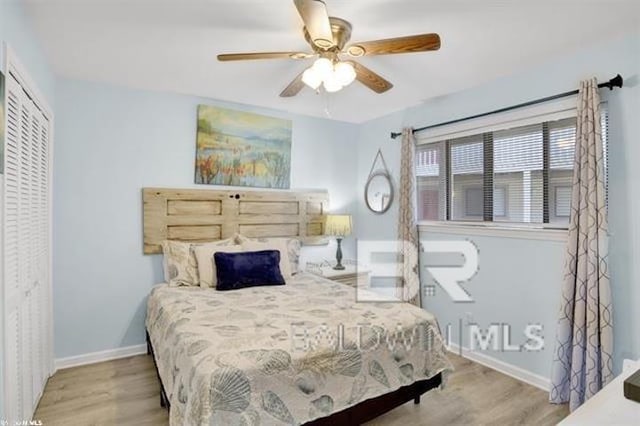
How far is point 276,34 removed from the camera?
220cm

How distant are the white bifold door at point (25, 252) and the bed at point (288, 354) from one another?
0.69 metres

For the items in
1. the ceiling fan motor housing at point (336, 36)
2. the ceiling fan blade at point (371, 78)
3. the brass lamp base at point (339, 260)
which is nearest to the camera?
the ceiling fan motor housing at point (336, 36)

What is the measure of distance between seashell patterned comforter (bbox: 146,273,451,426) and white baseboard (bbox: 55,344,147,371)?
81 cm

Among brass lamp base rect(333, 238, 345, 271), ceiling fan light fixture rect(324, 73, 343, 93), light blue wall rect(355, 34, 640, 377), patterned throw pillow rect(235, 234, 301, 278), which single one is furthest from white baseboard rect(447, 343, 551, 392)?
ceiling fan light fixture rect(324, 73, 343, 93)

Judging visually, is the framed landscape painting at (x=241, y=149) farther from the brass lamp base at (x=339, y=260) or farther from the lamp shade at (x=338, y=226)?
the brass lamp base at (x=339, y=260)

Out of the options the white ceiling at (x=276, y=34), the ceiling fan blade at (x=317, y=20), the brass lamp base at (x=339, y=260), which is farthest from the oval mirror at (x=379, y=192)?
the ceiling fan blade at (x=317, y=20)

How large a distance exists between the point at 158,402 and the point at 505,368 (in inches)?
104

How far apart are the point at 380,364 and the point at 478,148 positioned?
7.03 ft

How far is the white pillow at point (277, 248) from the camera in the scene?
3293mm

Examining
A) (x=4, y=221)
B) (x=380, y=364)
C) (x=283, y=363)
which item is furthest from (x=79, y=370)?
(x=380, y=364)

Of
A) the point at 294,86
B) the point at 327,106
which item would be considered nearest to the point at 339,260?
the point at 327,106

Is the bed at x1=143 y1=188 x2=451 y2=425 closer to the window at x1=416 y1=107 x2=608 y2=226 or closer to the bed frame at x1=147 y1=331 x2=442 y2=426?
the bed frame at x1=147 y1=331 x2=442 y2=426

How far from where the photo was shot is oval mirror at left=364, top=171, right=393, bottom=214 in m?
4.09

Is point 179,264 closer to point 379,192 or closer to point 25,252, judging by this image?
point 25,252
